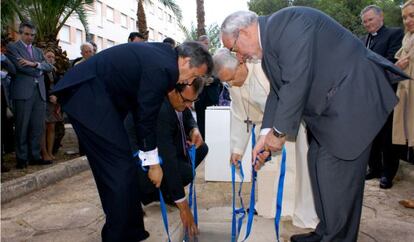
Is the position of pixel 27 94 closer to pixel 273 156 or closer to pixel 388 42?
pixel 273 156

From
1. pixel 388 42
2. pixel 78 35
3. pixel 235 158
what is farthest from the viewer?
pixel 78 35

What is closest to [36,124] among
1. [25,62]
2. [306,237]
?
[25,62]

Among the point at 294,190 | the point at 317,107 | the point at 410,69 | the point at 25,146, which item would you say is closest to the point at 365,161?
the point at 317,107

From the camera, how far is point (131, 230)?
8.89 feet

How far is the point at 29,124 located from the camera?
17.4ft

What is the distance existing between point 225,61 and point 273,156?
0.88 m

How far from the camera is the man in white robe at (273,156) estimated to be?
10.4 ft

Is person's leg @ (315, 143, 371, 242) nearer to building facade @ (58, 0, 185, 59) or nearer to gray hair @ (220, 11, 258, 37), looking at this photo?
gray hair @ (220, 11, 258, 37)

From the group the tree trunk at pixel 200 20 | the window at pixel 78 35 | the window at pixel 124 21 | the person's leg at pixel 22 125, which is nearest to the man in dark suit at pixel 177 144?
the person's leg at pixel 22 125

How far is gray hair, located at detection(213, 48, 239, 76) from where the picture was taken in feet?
10.3

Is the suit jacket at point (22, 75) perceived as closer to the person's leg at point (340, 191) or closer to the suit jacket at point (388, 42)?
the person's leg at point (340, 191)

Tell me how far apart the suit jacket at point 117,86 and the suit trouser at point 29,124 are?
297 cm

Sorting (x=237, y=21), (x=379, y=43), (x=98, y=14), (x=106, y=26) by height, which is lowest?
(x=237, y=21)

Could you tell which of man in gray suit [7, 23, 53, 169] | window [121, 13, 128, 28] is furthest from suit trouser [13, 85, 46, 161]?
window [121, 13, 128, 28]
